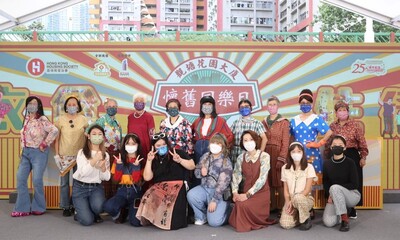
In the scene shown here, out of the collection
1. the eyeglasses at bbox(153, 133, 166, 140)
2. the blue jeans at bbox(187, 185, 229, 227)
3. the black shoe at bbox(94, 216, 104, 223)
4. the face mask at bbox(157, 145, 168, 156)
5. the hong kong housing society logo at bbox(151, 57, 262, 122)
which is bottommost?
the black shoe at bbox(94, 216, 104, 223)

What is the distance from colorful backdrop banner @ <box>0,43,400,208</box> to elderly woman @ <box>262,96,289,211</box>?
51.4 inches

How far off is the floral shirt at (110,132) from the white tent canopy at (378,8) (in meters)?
4.00

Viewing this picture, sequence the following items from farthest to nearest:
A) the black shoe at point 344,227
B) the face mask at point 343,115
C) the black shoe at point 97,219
Answer: the face mask at point 343,115 < the black shoe at point 97,219 < the black shoe at point 344,227

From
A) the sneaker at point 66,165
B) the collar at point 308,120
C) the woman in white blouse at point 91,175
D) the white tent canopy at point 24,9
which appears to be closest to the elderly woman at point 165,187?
the woman in white blouse at point 91,175

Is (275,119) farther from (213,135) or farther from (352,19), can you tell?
(352,19)

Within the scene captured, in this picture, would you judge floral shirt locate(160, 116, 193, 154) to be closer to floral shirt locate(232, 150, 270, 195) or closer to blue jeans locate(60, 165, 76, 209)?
floral shirt locate(232, 150, 270, 195)

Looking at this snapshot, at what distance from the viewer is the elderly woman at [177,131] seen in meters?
5.43

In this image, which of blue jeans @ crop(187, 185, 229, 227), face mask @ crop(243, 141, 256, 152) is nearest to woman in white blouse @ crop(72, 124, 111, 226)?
blue jeans @ crop(187, 185, 229, 227)

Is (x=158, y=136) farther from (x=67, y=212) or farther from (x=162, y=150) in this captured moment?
(x=67, y=212)

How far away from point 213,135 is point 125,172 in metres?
1.07

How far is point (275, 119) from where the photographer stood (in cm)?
566

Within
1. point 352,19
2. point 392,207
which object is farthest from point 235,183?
point 352,19

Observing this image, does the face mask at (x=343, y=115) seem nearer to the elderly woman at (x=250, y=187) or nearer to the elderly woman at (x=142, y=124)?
the elderly woman at (x=250, y=187)

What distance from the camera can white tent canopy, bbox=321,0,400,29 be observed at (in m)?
7.14
